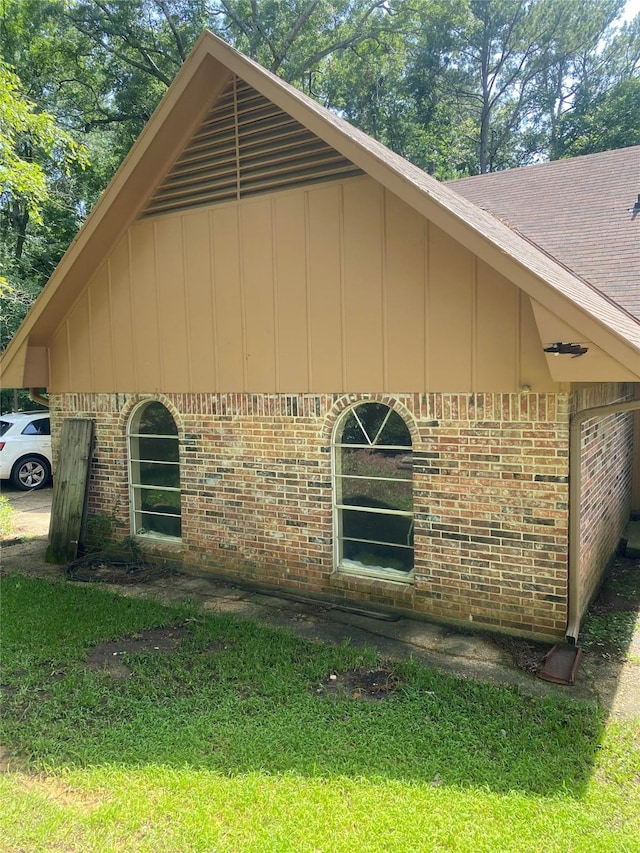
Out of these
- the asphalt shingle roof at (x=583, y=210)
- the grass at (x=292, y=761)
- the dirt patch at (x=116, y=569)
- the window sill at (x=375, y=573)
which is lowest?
the grass at (x=292, y=761)

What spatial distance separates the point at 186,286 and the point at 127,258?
106 centimetres

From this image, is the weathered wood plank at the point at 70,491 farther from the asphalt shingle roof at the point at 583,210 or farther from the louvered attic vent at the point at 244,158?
the asphalt shingle roof at the point at 583,210

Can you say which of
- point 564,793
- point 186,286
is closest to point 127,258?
point 186,286

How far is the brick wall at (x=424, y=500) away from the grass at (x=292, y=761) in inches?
44.5

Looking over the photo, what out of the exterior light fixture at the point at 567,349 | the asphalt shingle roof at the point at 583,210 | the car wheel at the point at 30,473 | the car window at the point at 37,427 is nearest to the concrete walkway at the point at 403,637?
the exterior light fixture at the point at 567,349

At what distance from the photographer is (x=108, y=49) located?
22.1 m

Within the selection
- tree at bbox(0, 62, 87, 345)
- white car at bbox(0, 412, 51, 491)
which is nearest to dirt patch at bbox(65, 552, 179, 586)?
tree at bbox(0, 62, 87, 345)

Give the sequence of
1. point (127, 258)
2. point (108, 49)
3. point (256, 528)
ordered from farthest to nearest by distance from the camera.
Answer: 1. point (108, 49)
2. point (127, 258)
3. point (256, 528)

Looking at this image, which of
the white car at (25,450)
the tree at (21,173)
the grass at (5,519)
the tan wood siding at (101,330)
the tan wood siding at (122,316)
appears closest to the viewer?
the tan wood siding at (122,316)

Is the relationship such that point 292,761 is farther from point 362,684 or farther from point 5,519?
point 5,519

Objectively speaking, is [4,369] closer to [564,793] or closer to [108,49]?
[564,793]

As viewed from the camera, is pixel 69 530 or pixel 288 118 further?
pixel 69 530

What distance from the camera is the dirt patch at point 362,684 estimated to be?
4.69m

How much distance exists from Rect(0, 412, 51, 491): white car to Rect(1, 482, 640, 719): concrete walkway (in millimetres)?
6719
